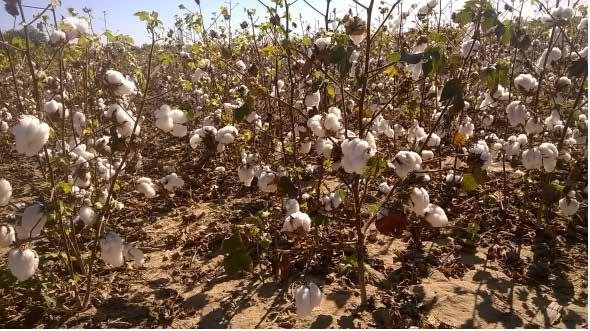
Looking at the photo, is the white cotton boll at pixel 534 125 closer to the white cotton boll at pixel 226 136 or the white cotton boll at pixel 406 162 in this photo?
the white cotton boll at pixel 406 162

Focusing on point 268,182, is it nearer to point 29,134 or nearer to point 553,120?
point 29,134

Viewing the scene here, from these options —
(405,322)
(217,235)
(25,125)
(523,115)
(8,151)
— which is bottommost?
(405,322)

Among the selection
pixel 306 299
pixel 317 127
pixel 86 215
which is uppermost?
pixel 317 127

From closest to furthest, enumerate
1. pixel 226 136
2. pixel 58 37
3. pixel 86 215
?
1. pixel 58 37
2. pixel 86 215
3. pixel 226 136

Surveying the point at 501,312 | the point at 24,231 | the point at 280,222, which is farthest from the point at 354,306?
the point at 24,231

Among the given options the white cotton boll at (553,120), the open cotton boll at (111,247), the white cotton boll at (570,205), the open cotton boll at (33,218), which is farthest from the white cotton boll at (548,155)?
the open cotton boll at (33,218)

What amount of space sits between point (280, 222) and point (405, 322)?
1275 mm

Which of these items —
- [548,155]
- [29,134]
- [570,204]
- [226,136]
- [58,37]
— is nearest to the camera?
[29,134]

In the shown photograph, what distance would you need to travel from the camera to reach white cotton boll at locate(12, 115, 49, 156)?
1770 millimetres

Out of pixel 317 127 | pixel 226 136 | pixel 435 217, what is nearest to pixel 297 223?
pixel 317 127

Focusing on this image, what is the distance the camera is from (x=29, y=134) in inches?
69.9

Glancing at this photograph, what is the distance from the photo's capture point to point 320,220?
2238mm

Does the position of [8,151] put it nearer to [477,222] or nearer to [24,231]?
[24,231]

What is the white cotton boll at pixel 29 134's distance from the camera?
5.81 ft
